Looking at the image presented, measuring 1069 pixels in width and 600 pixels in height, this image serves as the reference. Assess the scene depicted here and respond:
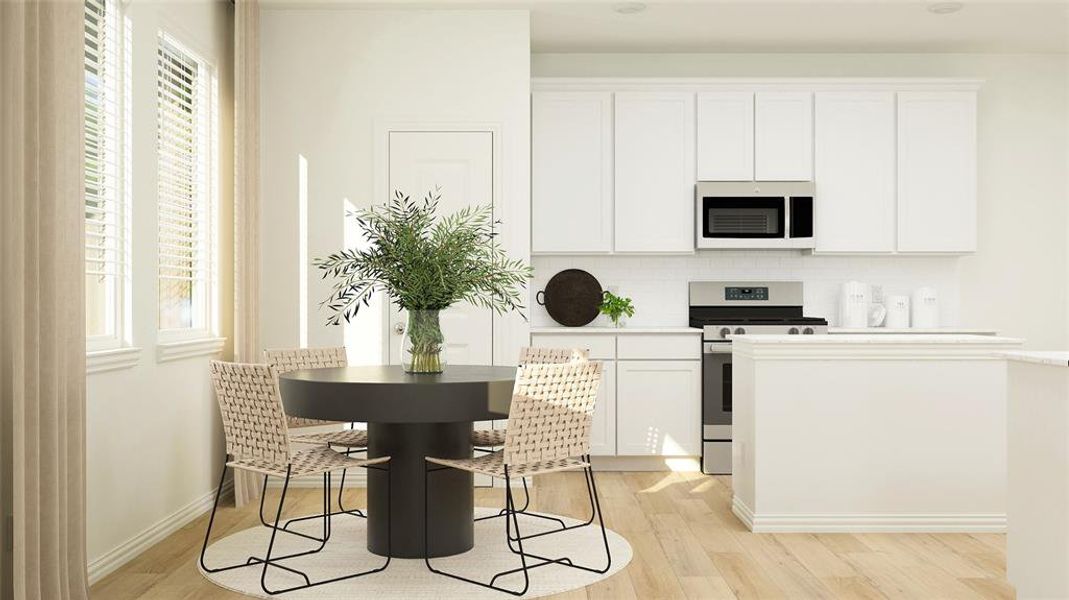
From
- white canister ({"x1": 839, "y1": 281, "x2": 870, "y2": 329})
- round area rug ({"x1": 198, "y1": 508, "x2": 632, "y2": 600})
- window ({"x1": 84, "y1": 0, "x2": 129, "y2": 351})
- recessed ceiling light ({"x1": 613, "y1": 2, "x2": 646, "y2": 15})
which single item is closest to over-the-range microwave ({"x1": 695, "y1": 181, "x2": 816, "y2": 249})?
white canister ({"x1": 839, "y1": 281, "x2": 870, "y2": 329})

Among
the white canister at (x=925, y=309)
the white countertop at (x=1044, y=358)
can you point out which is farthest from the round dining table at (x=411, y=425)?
the white canister at (x=925, y=309)

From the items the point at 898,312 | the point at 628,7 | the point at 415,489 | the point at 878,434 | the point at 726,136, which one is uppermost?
the point at 628,7

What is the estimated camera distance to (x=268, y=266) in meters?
5.20

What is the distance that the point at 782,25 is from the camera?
18.2 ft

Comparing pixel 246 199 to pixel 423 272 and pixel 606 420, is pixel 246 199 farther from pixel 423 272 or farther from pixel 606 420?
pixel 606 420

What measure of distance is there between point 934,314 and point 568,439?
366 centimetres

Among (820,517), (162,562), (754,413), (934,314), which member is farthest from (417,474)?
(934,314)

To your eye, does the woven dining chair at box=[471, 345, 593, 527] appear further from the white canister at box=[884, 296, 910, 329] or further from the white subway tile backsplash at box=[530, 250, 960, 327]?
the white canister at box=[884, 296, 910, 329]

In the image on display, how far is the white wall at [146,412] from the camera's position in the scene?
3.52 meters

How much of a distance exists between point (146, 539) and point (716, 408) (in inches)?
129

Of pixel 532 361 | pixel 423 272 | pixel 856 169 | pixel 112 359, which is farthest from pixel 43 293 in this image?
pixel 856 169

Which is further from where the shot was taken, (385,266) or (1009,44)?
(1009,44)

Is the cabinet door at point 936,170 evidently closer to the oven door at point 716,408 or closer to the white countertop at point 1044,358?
the oven door at point 716,408

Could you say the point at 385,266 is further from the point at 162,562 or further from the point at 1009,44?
the point at 1009,44
